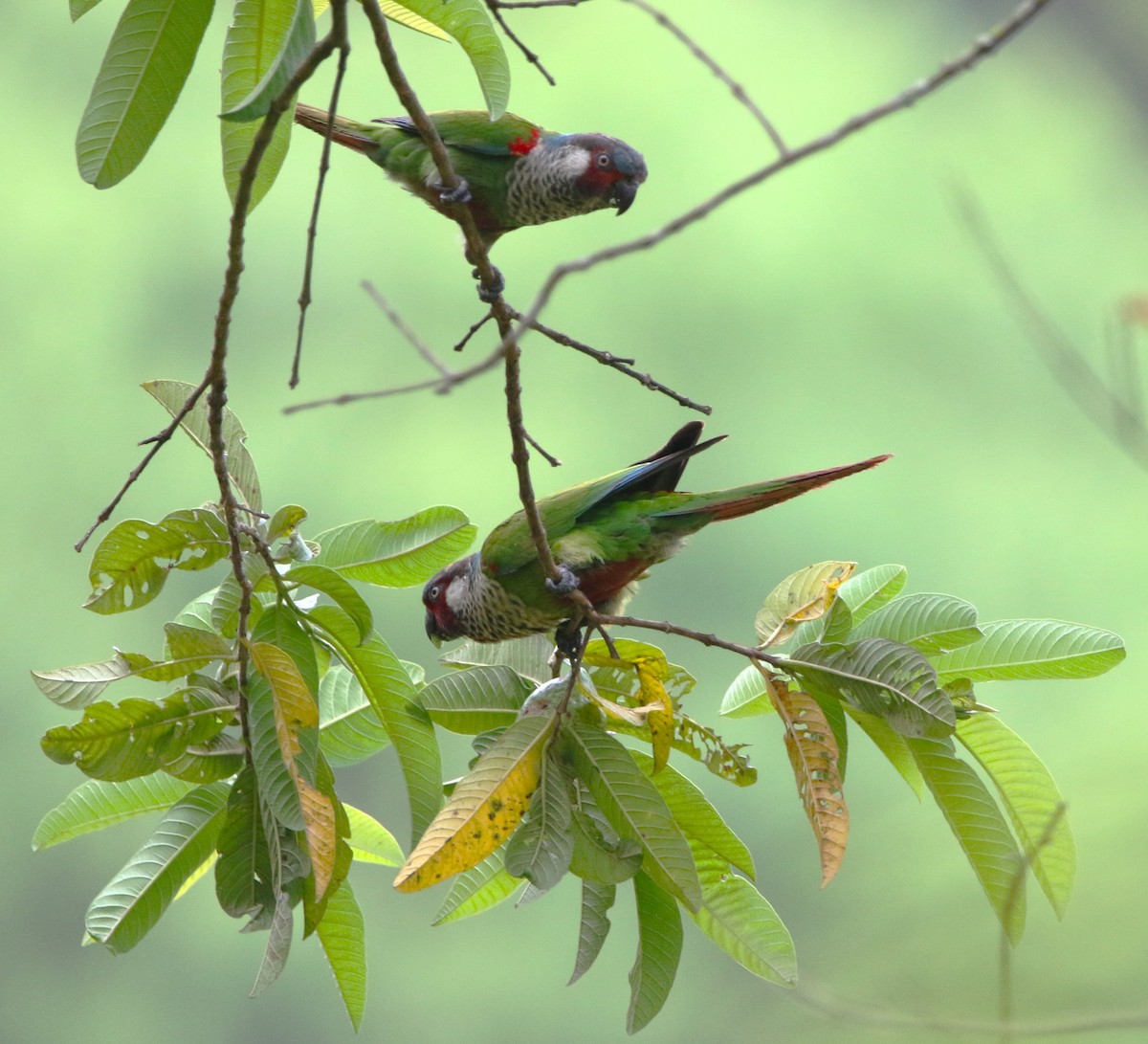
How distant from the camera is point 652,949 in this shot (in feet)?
5.39

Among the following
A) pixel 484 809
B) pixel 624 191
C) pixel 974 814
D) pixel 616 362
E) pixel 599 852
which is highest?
pixel 624 191

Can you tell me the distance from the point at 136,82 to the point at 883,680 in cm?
123

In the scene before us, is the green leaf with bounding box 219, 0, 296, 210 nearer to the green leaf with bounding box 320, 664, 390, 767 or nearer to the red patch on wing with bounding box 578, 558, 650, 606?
the green leaf with bounding box 320, 664, 390, 767

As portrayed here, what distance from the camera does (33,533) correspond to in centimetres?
764

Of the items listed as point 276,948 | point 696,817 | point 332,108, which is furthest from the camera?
point 696,817

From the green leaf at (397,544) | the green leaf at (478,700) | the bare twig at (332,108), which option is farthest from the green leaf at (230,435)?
the green leaf at (478,700)

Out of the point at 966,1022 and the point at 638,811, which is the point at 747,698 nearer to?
the point at 638,811

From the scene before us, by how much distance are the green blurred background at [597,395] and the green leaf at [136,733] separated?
5.60m

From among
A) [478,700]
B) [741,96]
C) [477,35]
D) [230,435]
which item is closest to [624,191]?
[477,35]

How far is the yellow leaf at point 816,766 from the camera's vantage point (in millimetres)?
1581

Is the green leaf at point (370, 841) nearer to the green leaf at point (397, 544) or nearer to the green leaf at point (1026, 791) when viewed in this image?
the green leaf at point (397, 544)

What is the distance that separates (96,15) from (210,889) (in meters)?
6.43

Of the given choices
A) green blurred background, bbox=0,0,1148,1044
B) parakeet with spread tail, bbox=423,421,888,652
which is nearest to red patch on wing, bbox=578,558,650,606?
parakeet with spread tail, bbox=423,421,888,652

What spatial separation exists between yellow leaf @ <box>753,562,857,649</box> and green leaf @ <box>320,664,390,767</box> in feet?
1.94
